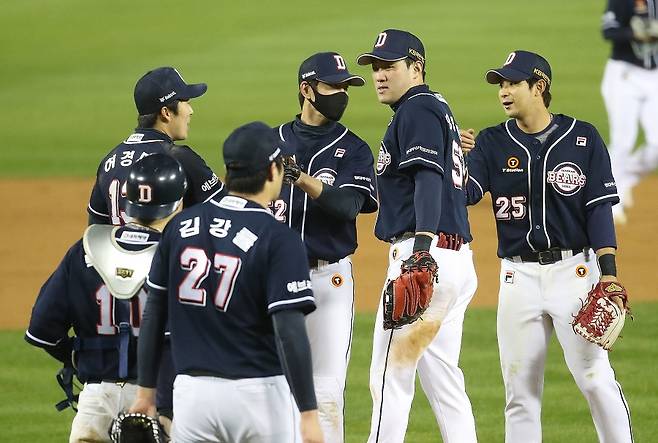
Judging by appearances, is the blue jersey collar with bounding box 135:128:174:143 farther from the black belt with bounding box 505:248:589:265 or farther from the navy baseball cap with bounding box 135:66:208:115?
the black belt with bounding box 505:248:589:265

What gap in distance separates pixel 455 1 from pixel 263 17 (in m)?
4.36

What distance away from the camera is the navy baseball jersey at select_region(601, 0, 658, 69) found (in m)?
12.9

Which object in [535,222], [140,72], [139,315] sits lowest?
[139,315]

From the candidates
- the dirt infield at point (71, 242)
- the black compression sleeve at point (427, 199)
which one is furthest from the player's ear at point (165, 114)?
the dirt infield at point (71, 242)

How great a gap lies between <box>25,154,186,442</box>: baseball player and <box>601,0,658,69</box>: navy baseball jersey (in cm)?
887

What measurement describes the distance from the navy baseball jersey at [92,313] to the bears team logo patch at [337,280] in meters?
1.38

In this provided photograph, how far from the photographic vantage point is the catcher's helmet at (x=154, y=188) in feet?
15.6

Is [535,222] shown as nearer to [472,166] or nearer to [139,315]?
[472,166]

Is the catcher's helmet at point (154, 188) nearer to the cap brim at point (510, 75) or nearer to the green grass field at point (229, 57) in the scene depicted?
the cap brim at point (510, 75)

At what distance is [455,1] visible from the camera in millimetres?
28578

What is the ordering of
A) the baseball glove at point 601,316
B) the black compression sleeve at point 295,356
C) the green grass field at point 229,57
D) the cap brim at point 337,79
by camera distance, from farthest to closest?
the green grass field at point 229,57 → the cap brim at point 337,79 → the baseball glove at point 601,316 → the black compression sleeve at point 295,356

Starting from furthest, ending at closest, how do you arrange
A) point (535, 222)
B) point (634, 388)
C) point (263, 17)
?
point (263, 17) < point (634, 388) < point (535, 222)

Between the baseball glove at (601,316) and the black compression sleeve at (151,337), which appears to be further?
the baseball glove at (601,316)

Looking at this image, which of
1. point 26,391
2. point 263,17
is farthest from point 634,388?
point 263,17
